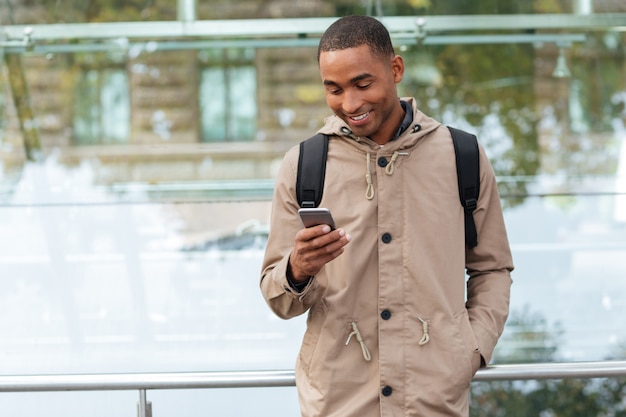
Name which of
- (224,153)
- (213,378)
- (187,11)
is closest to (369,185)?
(213,378)

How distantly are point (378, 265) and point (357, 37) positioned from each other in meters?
0.52

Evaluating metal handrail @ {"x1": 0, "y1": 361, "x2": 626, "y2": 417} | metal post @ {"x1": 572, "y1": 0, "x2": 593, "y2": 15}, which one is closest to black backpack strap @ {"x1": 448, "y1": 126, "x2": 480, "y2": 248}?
metal handrail @ {"x1": 0, "y1": 361, "x2": 626, "y2": 417}

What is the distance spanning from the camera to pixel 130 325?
19.2 ft

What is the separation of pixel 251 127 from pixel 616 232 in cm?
253

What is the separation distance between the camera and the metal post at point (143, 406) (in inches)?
118

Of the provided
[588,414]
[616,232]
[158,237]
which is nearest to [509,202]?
[616,232]

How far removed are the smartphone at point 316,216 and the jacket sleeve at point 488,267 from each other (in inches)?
20.3

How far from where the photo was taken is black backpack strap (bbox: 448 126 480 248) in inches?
92.2

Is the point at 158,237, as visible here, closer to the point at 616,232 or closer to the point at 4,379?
the point at 616,232

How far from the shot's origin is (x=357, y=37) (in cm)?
225

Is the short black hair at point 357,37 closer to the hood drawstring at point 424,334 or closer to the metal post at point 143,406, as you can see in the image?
the hood drawstring at point 424,334

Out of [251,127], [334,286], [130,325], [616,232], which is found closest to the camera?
[334,286]

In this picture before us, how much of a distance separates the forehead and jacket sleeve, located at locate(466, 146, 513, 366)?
0.36 m

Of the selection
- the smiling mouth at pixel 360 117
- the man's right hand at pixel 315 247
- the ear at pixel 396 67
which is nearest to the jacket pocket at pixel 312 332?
the man's right hand at pixel 315 247
